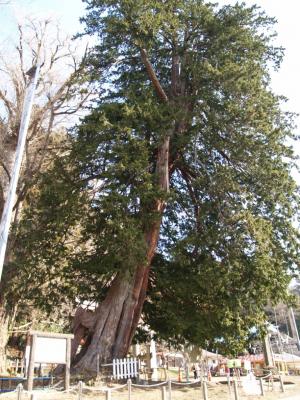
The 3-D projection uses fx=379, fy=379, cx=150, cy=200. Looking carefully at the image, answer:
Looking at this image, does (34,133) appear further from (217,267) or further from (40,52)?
(217,267)

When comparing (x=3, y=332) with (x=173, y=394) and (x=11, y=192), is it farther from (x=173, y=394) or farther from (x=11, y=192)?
(x=11, y=192)

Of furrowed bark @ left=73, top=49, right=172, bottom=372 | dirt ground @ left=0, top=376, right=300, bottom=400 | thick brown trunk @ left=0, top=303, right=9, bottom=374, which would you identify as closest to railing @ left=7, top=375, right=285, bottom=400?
dirt ground @ left=0, top=376, right=300, bottom=400

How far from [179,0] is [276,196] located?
9.26 meters

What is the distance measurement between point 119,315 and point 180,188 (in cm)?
618

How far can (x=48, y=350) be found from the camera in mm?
9000

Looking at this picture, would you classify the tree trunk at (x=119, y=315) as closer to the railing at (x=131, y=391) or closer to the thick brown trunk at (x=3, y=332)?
the railing at (x=131, y=391)

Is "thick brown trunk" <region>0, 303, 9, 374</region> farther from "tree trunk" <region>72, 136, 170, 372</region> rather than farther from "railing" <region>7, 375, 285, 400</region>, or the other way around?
"railing" <region>7, 375, 285, 400</region>

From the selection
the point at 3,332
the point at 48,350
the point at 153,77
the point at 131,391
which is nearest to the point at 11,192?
the point at 48,350

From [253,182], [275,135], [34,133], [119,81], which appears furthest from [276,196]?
[34,133]

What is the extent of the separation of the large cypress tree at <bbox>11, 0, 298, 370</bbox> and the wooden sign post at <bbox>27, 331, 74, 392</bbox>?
8.89 feet

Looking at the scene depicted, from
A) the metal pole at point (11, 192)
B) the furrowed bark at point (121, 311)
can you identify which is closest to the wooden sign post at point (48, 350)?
the metal pole at point (11, 192)

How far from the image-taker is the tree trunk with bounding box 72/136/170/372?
12156mm

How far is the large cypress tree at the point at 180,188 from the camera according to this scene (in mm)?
12041

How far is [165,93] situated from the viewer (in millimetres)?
16688
